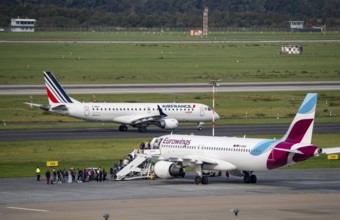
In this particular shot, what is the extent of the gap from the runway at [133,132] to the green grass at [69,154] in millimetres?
4682

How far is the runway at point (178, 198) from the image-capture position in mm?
58062

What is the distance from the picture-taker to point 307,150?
6881cm

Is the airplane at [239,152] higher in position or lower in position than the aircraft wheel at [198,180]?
higher

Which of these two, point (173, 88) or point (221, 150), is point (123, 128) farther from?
point (173, 88)

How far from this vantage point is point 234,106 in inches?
5364

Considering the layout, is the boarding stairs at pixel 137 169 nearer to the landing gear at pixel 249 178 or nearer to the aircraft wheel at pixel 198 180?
the aircraft wheel at pixel 198 180

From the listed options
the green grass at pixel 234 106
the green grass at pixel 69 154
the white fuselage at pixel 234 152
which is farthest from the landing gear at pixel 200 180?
the green grass at pixel 234 106

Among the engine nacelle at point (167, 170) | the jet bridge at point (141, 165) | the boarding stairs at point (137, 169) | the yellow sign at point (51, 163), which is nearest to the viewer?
the engine nacelle at point (167, 170)

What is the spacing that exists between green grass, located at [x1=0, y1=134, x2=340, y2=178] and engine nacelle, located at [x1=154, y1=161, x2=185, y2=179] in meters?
9.30

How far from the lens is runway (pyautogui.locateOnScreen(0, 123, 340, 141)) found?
104000 millimetres

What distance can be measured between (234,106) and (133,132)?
2759 cm

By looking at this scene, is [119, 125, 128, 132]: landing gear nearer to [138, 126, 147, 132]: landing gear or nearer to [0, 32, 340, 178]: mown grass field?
[138, 126, 147, 132]: landing gear

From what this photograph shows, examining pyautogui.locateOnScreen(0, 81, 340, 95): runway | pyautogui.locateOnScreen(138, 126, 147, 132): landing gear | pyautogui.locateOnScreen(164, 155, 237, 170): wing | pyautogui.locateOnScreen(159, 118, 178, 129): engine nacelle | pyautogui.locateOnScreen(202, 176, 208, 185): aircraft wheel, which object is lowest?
pyautogui.locateOnScreen(202, 176, 208, 185): aircraft wheel

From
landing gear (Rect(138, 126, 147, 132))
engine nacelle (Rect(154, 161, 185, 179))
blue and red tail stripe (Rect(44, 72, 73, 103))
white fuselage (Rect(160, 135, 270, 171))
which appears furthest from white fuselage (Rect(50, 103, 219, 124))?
engine nacelle (Rect(154, 161, 185, 179))
